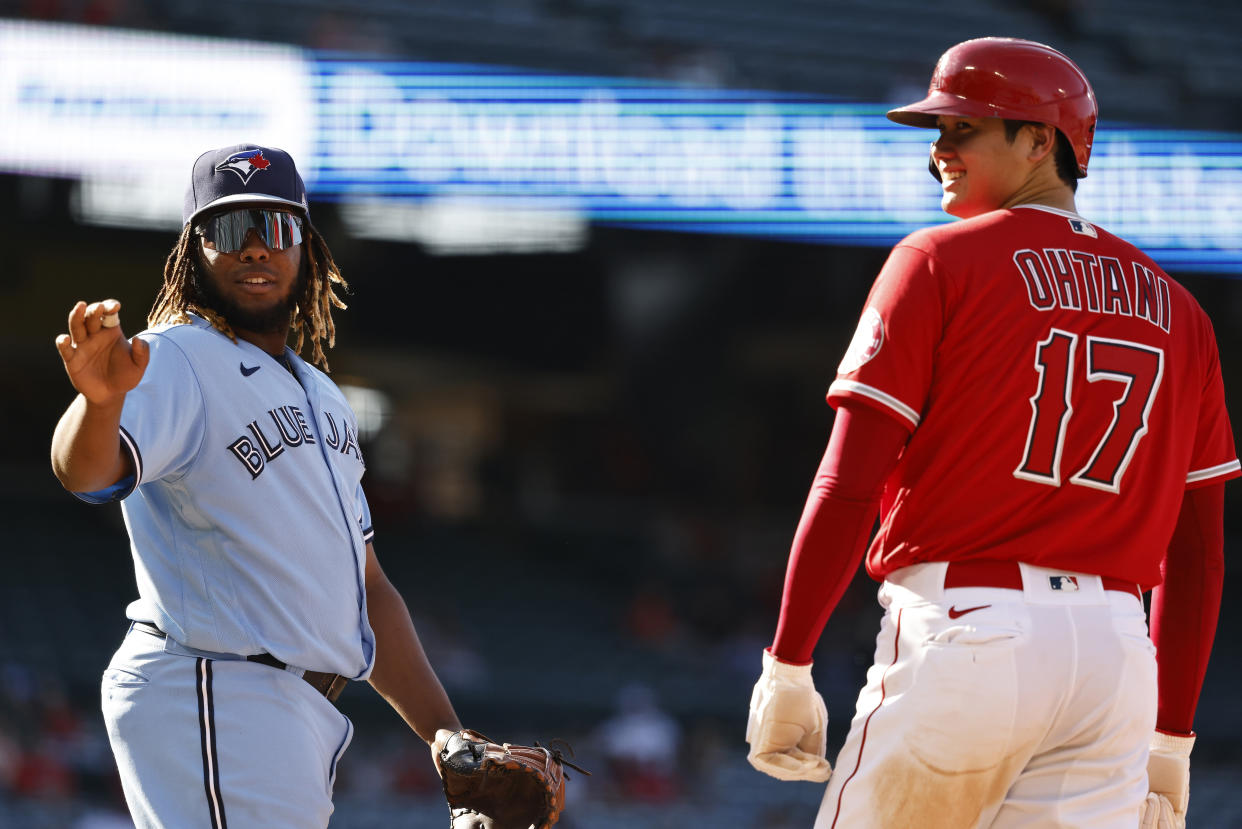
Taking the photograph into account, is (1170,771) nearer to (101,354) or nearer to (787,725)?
(787,725)

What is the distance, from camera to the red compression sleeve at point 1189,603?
263cm

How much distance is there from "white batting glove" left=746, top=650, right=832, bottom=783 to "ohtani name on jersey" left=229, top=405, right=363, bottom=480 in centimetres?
88

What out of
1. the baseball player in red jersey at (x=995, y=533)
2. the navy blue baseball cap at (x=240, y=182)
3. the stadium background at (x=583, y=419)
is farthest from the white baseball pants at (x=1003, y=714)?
the stadium background at (x=583, y=419)

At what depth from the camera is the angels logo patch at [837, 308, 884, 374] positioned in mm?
2312

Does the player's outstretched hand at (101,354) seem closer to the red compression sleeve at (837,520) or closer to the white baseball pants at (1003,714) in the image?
the red compression sleeve at (837,520)

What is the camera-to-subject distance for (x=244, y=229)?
A: 2561mm

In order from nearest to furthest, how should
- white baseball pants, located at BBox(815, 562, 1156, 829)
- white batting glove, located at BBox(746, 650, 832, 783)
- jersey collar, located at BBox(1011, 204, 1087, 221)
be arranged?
white baseball pants, located at BBox(815, 562, 1156, 829) < white batting glove, located at BBox(746, 650, 832, 783) < jersey collar, located at BBox(1011, 204, 1087, 221)

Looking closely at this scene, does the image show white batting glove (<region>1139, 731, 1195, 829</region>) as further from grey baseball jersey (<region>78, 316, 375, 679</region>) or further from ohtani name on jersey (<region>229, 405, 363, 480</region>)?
ohtani name on jersey (<region>229, 405, 363, 480</region>)

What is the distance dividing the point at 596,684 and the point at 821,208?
4.87 metres

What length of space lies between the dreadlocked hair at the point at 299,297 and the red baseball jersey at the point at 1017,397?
3.48ft

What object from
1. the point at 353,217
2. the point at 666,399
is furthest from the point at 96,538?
the point at 666,399

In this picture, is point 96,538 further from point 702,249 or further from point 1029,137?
point 1029,137

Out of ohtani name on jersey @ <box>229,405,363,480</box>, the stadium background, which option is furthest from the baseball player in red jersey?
the stadium background

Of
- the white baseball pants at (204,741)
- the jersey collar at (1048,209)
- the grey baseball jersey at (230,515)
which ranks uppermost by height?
the jersey collar at (1048,209)
